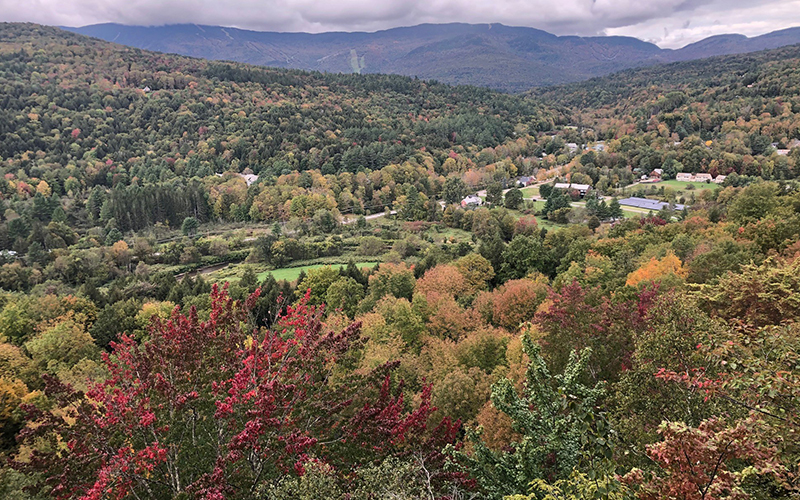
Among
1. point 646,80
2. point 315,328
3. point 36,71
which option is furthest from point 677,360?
point 646,80

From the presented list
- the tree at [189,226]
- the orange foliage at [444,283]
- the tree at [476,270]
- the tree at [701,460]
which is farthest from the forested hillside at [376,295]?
the tree at [189,226]

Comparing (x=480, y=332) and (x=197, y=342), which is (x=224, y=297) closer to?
(x=197, y=342)

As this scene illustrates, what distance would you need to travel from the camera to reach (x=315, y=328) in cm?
911

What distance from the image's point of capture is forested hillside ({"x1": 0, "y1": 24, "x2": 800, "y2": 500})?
260 inches

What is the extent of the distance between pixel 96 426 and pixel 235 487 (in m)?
2.59

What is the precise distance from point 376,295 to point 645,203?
48610 mm

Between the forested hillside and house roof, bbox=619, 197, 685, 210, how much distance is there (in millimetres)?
744

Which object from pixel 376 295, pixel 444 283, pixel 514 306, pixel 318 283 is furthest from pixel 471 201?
pixel 514 306

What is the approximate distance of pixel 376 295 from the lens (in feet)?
96.5

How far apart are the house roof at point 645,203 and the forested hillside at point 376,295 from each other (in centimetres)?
74

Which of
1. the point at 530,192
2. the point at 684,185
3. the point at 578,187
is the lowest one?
the point at 530,192

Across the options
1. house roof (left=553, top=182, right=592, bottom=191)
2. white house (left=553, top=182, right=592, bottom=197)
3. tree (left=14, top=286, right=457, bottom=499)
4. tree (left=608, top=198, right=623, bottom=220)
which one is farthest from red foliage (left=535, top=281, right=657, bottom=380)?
house roof (left=553, top=182, right=592, bottom=191)

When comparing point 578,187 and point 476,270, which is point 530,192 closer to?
point 578,187

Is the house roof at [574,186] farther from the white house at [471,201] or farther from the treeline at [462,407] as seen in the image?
the treeline at [462,407]
